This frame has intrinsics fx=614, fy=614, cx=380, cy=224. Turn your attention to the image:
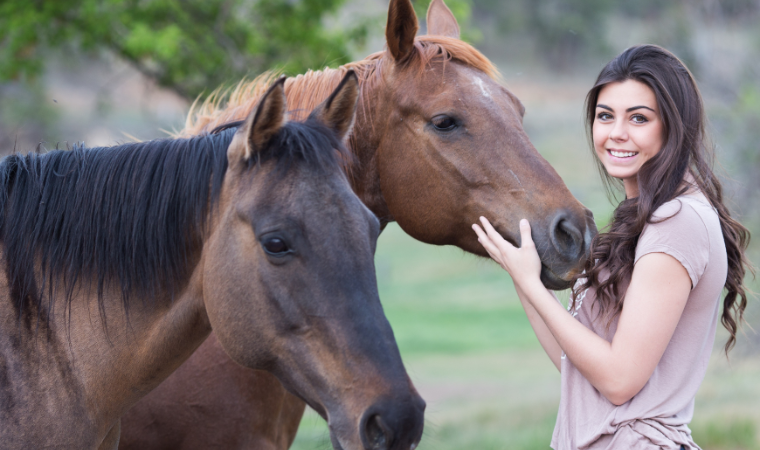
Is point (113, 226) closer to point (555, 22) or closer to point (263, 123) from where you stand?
point (263, 123)

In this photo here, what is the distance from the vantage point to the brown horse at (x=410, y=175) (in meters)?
2.90

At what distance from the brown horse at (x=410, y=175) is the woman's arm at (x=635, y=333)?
21.7 inches

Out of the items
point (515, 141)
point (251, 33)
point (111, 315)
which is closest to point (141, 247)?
point (111, 315)

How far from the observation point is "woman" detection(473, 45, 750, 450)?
7.09 feet

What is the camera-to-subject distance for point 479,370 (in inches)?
574

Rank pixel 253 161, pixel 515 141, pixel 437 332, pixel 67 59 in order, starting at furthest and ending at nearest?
pixel 437 332 < pixel 67 59 < pixel 515 141 < pixel 253 161

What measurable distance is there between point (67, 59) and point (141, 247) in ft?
34.0

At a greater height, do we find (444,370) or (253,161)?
(253,161)

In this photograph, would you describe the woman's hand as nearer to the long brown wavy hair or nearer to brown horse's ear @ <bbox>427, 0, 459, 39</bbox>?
the long brown wavy hair

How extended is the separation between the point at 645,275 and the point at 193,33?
26.2ft

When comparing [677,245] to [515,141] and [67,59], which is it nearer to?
[515,141]

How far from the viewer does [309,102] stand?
127 inches

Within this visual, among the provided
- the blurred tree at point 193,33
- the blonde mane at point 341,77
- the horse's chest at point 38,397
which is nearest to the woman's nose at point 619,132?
the blonde mane at point 341,77

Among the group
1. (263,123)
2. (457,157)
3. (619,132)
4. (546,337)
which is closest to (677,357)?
(546,337)
